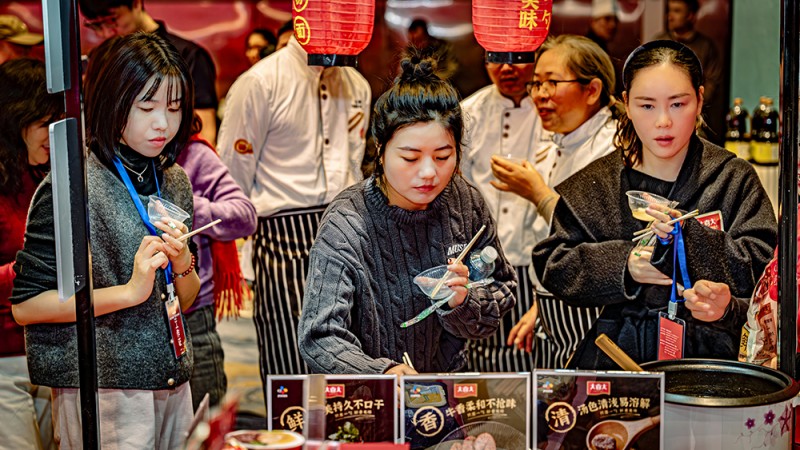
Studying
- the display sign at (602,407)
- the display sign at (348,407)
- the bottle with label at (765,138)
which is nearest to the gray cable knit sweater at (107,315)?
the display sign at (348,407)

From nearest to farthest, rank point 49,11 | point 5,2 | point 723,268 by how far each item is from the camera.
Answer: point 49,11 < point 723,268 < point 5,2

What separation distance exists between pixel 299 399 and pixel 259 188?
1584 millimetres

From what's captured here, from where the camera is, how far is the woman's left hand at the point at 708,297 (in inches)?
105

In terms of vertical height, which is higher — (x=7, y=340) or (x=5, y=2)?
(x=5, y=2)

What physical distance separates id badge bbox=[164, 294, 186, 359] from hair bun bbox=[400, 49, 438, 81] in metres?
0.81

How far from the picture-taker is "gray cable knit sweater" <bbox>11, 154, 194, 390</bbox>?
239cm

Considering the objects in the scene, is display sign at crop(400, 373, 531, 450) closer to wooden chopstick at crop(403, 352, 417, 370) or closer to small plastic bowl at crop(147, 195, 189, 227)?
wooden chopstick at crop(403, 352, 417, 370)

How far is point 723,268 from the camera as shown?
2.69 metres

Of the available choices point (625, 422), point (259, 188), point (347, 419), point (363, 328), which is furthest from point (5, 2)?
point (625, 422)

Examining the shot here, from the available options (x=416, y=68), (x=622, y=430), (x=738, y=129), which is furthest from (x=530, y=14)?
(x=738, y=129)

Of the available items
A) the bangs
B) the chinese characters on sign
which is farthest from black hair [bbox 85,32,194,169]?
the chinese characters on sign

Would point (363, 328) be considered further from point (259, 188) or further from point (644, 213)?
point (259, 188)

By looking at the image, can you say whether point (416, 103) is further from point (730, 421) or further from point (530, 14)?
point (730, 421)

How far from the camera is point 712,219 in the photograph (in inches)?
106
